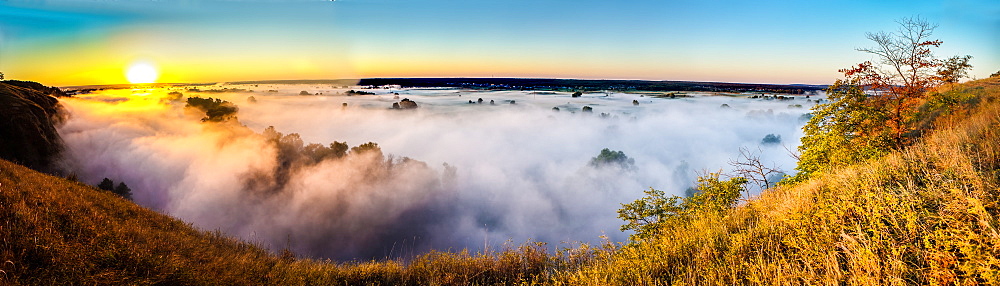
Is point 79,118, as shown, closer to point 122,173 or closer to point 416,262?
point 122,173

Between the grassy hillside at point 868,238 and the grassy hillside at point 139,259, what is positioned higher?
the grassy hillside at point 868,238

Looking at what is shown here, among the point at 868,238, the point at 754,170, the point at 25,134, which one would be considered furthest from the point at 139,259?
the point at 25,134

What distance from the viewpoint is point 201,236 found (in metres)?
17.1

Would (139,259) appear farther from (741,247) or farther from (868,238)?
(868,238)

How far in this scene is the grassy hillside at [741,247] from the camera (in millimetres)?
5176

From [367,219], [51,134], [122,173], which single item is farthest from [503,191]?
[51,134]

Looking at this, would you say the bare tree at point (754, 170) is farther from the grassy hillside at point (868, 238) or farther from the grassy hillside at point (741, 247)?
the grassy hillside at point (868, 238)

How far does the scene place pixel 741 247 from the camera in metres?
7.27

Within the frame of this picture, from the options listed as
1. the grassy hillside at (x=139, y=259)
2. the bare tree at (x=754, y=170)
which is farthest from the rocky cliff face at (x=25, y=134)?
the bare tree at (x=754, y=170)

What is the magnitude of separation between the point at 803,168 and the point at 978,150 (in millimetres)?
8016

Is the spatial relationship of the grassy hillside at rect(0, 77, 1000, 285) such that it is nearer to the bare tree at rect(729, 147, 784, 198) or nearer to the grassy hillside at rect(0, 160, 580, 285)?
the grassy hillside at rect(0, 160, 580, 285)

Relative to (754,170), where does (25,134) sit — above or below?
below

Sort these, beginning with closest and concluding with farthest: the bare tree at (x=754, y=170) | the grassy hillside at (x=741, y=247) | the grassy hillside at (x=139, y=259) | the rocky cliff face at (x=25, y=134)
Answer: the grassy hillside at (x=741, y=247) < the grassy hillside at (x=139, y=259) < the bare tree at (x=754, y=170) < the rocky cliff face at (x=25, y=134)

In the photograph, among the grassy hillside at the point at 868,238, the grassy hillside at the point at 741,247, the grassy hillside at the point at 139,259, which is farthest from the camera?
the grassy hillside at the point at 139,259
